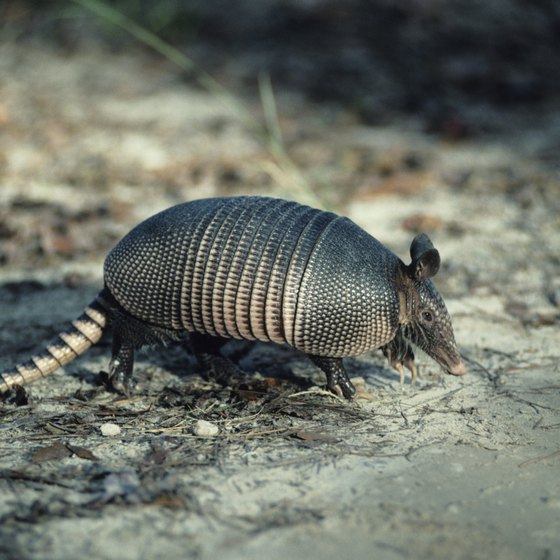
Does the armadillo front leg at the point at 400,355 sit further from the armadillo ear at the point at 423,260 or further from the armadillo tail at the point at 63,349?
the armadillo tail at the point at 63,349

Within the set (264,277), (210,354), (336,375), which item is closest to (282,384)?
(336,375)

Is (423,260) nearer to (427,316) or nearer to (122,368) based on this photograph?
(427,316)

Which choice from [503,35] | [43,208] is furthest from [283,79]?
[43,208]

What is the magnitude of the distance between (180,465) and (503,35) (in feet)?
32.6

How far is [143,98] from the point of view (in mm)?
10930

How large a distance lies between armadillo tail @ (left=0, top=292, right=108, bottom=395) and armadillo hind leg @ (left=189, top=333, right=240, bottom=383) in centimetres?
64

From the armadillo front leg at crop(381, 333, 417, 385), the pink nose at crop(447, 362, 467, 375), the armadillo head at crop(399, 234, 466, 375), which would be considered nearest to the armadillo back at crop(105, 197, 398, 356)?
the armadillo head at crop(399, 234, 466, 375)

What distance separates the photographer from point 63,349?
5.35 meters

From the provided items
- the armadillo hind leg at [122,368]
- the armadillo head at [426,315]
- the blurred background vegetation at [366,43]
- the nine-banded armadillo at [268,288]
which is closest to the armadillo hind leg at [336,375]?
the nine-banded armadillo at [268,288]

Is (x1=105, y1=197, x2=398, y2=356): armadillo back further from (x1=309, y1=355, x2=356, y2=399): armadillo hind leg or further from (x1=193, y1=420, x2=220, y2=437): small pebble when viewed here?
(x1=193, y1=420, x2=220, y2=437): small pebble

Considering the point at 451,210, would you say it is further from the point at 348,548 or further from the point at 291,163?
the point at 348,548

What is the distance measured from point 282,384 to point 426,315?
1050mm

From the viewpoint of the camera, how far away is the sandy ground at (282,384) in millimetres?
3684

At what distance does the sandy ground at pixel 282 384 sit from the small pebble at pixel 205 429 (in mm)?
57
